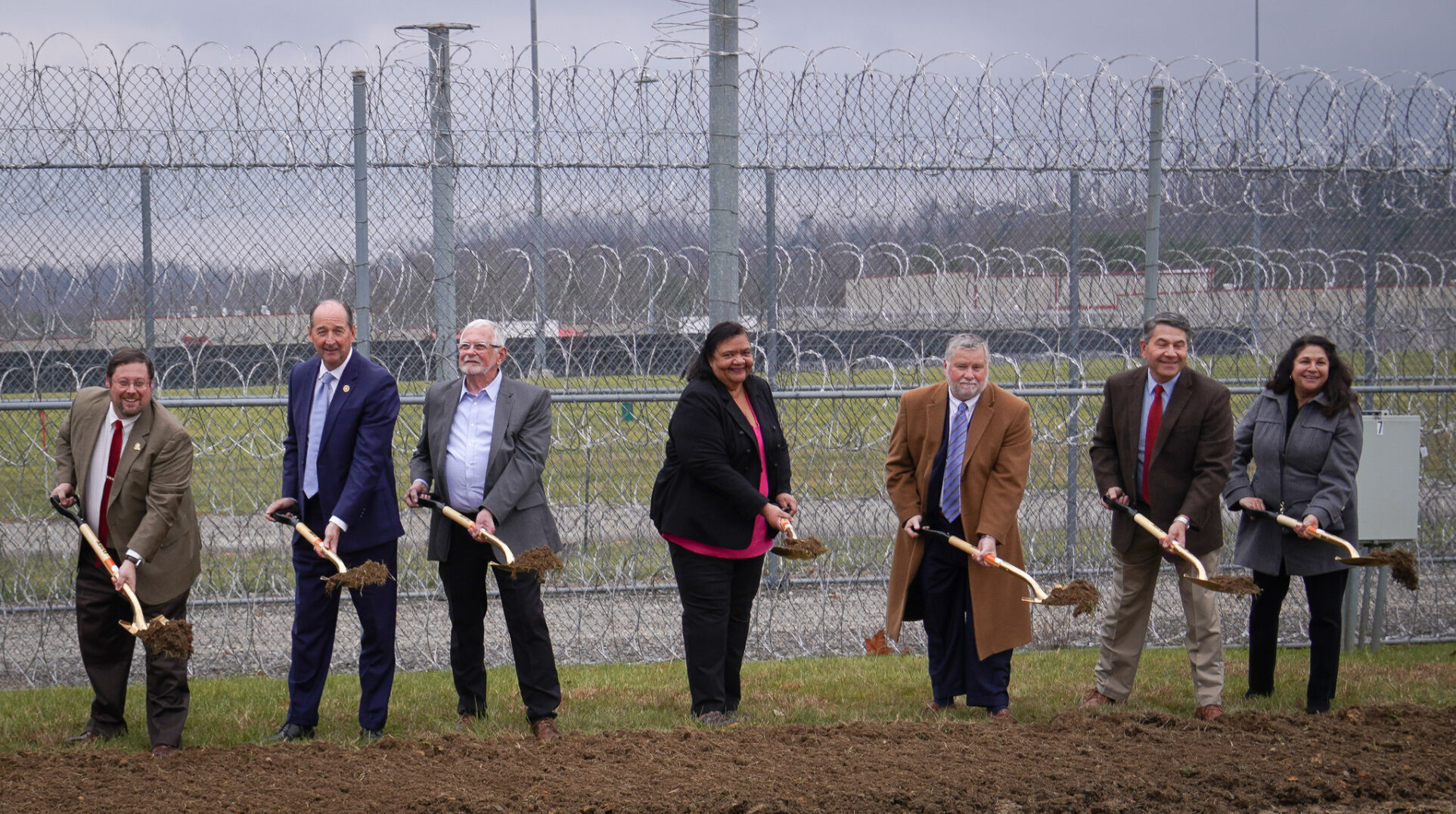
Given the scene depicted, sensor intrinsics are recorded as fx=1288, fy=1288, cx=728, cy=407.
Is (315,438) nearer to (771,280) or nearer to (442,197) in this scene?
(442,197)

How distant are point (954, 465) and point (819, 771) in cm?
161

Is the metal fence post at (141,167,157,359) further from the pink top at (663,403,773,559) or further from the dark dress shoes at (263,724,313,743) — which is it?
the pink top at (663,403,773,559)

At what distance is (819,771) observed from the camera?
15.5 ft

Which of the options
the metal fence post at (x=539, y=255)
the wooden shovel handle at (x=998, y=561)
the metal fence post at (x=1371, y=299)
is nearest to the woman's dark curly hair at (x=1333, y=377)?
the wooden shovel handle at (x=998, y=561)

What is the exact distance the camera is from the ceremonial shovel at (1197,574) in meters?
5.27

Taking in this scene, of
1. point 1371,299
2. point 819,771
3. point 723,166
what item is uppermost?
point 723,166

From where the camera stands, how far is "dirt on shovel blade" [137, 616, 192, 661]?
4828mm

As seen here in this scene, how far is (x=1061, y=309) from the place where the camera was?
320 inches

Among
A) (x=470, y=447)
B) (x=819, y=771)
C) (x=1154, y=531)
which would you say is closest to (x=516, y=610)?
(x=470, y=447)

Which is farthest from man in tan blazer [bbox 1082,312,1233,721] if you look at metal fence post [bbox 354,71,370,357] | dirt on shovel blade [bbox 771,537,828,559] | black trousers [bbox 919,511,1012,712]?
metal fence post [bbox 354,71,370,357]

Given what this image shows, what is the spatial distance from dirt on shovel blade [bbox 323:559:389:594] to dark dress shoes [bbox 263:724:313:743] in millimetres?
724

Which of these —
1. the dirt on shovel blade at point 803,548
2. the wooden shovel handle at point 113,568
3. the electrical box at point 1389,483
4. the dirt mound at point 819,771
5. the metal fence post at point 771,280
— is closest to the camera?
the dirt mound at point 819,771

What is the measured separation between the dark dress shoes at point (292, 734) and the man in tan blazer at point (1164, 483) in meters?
3.44

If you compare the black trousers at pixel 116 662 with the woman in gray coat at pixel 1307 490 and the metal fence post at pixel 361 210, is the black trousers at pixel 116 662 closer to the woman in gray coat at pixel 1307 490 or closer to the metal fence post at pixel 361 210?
the metal fence post at pixel 361 210
